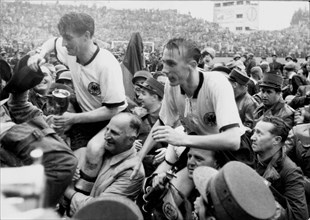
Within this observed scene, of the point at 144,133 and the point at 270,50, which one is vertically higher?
the point at 144,133

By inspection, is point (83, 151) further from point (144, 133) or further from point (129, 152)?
point (144, 133)

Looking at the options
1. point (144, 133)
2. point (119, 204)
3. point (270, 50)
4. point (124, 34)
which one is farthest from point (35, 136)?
point (270, 50)

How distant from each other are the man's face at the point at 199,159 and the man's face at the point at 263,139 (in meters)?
0.82

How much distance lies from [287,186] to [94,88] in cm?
164

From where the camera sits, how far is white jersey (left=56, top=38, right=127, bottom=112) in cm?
360

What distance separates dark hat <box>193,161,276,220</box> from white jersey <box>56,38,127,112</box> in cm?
153

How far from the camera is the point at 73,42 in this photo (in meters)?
3.52

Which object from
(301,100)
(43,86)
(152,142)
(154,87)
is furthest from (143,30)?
(152,142)

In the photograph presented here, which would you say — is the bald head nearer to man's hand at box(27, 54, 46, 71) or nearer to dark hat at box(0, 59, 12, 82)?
man's hand at box(27, 54, 46, 71)

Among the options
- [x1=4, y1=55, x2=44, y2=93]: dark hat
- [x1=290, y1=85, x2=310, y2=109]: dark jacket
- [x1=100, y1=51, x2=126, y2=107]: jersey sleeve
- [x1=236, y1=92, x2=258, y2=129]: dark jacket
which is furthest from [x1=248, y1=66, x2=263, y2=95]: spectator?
[x1=4, y1=55, x2=44, y2=93]: dark hat

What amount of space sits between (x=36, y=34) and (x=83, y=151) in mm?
12808

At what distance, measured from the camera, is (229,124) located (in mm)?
2947

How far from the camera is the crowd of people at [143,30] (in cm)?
1495

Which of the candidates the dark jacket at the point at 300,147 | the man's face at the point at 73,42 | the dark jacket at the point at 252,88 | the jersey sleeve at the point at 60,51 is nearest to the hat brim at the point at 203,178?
the man's face at the point at 73,42
